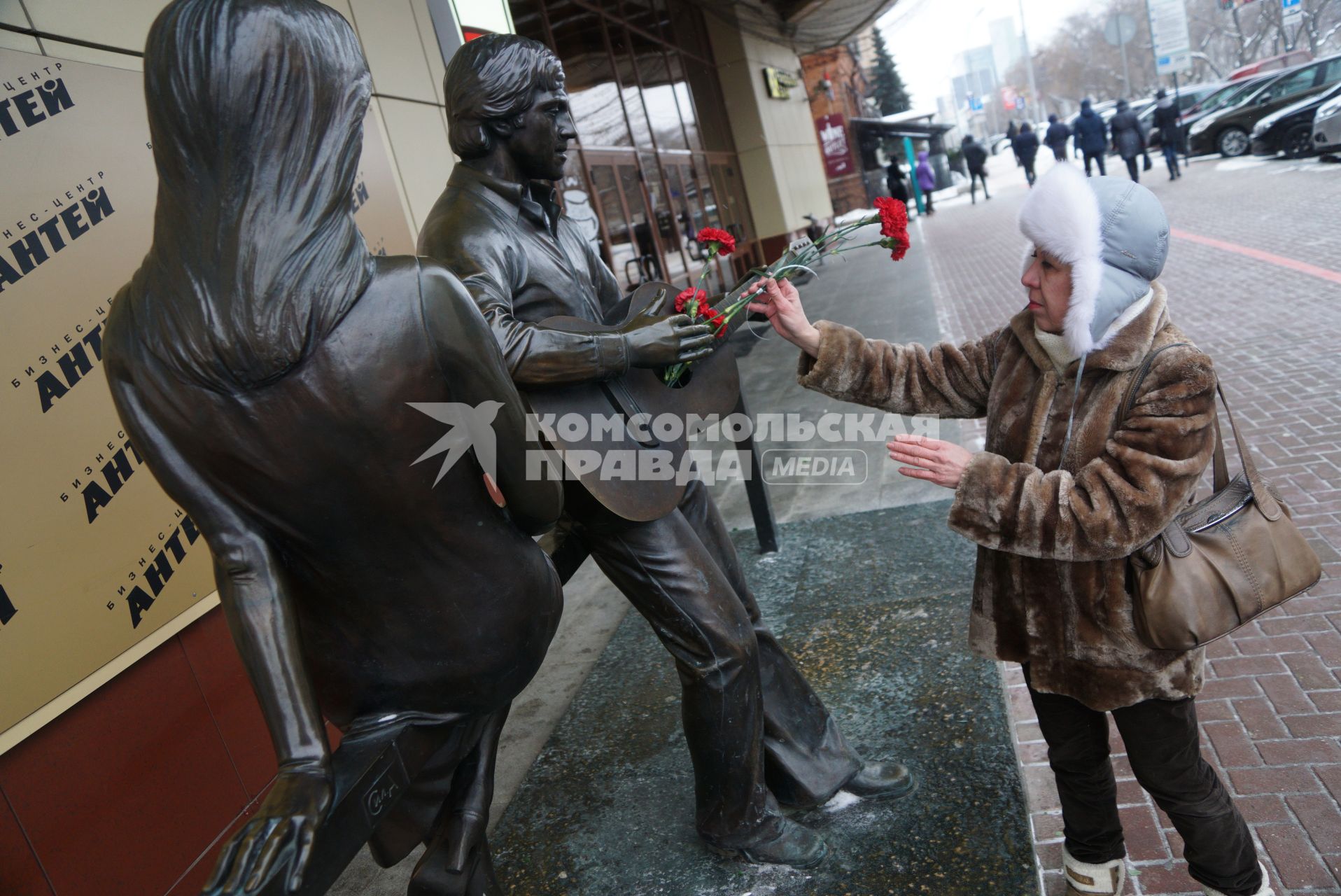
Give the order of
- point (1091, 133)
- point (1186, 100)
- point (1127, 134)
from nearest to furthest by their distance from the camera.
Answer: point (1127, 134) → point (1091, 133) → point (1186, 100)

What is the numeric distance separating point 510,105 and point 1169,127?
19.9 meters

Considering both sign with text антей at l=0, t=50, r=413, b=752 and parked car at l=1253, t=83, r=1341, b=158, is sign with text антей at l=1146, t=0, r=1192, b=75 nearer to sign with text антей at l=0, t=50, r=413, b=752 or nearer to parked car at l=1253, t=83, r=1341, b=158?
parked car at l=1253, t=83, r=1341, b=158

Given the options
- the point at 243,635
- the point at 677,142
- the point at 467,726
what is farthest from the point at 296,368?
the point at 677,142

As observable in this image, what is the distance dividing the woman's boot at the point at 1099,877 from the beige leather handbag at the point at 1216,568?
696mm

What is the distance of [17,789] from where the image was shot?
2500mm

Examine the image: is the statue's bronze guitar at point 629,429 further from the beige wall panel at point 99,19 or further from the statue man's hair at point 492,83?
the beige wall panel at point 99,19

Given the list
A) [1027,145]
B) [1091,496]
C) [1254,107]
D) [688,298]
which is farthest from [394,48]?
[1254,107]

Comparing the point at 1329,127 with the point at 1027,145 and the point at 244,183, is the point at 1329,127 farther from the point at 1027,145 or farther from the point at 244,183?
the point at 244,183

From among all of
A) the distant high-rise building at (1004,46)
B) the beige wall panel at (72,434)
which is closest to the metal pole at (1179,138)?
the beige wall panel at (72,434)

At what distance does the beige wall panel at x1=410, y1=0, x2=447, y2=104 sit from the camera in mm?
5906

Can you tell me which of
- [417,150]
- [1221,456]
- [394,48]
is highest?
[394,48]

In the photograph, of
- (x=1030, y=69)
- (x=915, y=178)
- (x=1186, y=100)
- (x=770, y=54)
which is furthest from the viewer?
(x=1030, y=69)

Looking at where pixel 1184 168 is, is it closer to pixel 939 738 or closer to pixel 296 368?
pixel 939 738

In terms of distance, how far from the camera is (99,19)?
3.32 metres
